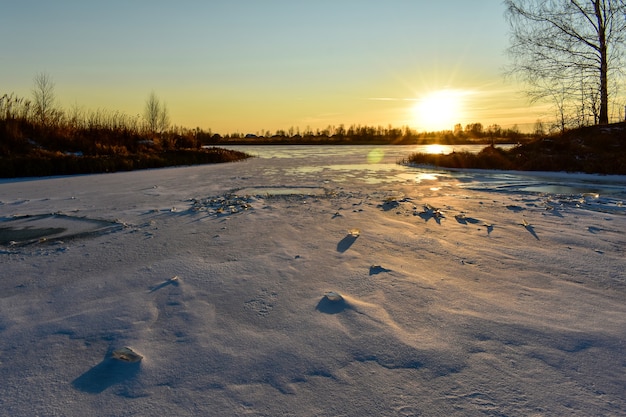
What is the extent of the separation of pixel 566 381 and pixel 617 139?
40.7 feet

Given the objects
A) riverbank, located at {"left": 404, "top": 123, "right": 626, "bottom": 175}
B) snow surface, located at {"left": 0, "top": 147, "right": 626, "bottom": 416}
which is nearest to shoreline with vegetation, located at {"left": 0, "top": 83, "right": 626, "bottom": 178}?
riverbank, located at {"left": 404, "top": 123, "right": 626, "bottom": 175}

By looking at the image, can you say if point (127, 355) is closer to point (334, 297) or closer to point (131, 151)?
point (334, 297)

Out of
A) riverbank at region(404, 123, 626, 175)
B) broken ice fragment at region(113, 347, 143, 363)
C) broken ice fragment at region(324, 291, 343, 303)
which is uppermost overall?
riverbank at region(404, 123, 626, 175)

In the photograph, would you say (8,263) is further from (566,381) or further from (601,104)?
(601,104)

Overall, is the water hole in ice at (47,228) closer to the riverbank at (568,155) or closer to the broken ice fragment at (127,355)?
the broken ice fragment at (127,355)

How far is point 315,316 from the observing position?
7.23 ft

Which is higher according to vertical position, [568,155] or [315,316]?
[568,155]

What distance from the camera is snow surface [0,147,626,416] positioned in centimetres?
152

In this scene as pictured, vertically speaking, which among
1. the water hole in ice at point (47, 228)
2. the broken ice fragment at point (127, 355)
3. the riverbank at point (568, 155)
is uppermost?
the riverbank at point (568, 155)

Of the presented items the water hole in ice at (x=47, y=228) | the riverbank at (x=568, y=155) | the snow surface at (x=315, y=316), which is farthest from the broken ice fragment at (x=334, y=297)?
the riverbank at (x=568, y=155)

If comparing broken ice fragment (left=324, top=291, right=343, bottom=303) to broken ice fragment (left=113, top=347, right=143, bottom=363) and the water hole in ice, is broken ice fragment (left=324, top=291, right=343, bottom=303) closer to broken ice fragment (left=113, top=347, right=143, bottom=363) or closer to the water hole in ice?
broken ice fragment (left=113, top=347, right=143, bottom=363)

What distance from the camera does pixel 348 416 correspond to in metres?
1.39

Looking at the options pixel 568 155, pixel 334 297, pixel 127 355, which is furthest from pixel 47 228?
pixel 568 155

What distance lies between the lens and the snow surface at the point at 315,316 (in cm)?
152
